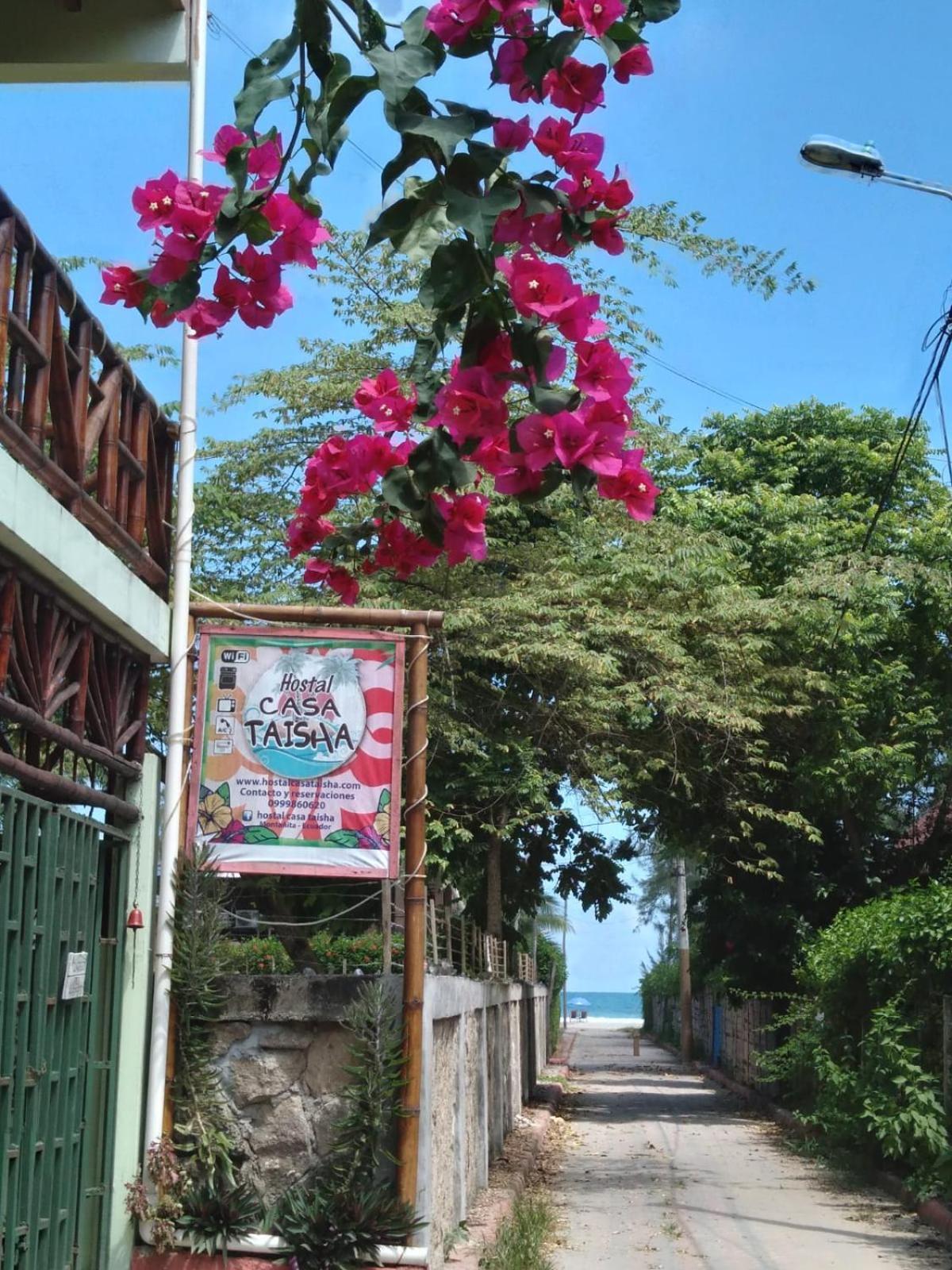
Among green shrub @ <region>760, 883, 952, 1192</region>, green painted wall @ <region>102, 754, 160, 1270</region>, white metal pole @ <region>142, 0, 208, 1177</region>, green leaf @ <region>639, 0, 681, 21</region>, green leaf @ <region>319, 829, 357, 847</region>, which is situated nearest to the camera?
green leaf @ <region>639, 0, 681, 21</region>

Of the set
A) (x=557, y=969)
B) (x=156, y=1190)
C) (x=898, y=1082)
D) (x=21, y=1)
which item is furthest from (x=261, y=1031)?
(x=557, y=969)

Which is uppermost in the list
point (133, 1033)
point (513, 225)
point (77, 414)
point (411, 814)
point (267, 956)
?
point (77, 414)

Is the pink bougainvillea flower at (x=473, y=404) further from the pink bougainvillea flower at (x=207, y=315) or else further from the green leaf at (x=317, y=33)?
the green leaf at (x=317, y=33)

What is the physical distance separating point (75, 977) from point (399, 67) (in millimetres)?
5172

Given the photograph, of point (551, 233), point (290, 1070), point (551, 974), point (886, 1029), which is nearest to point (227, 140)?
point (551, 233)

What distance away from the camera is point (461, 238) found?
246cm

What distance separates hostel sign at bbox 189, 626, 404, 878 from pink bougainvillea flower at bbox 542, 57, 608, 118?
18.6 ft

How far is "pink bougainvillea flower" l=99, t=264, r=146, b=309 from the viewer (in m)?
2.64

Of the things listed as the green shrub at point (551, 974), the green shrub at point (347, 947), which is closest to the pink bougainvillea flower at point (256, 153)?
the green shrub at point (347, 947)

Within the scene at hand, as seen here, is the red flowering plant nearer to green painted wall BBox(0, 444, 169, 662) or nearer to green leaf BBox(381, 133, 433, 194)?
green leaf BBox(381, 133, 433, 194)

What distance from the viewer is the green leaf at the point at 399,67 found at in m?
2.23

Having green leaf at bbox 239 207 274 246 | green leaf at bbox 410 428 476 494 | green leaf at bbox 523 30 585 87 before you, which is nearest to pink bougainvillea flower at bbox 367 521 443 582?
green leaf at bbox 410 428 476 494

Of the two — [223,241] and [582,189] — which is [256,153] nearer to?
[223,241]

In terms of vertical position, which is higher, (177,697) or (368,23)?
(368,23)
